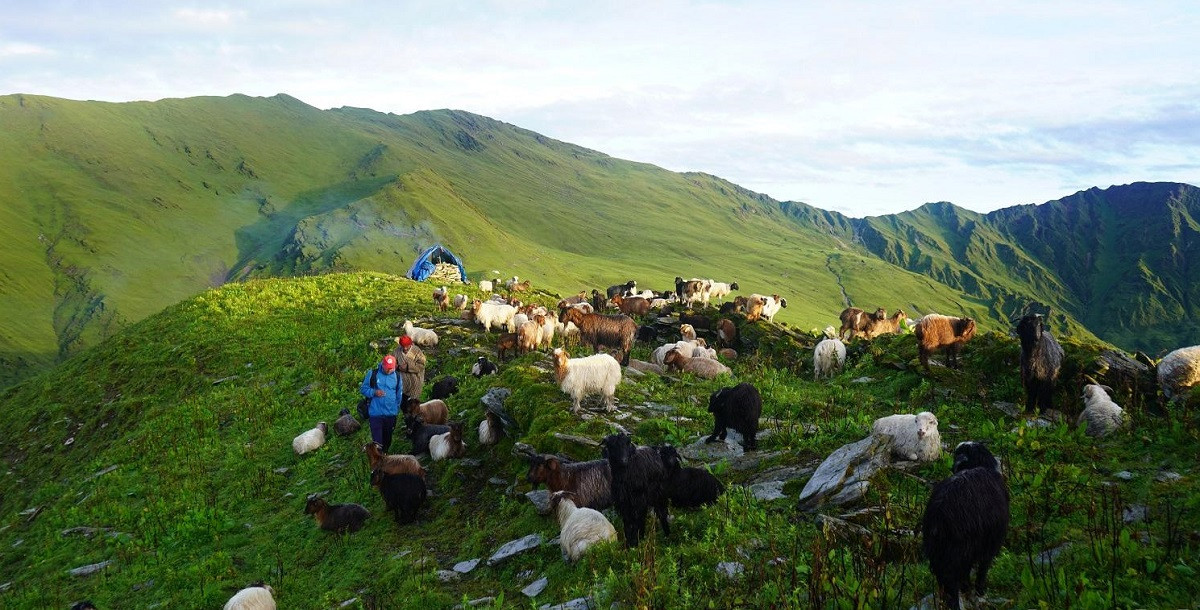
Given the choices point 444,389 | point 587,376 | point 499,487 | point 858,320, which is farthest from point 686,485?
point 858,320

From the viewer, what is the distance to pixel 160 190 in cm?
18500

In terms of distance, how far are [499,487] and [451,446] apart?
2.18m

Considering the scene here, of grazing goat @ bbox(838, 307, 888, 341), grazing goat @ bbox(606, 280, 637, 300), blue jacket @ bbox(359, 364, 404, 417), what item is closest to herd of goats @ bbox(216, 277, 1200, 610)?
blue jacket @ bbox(359, 364, 404, 417)

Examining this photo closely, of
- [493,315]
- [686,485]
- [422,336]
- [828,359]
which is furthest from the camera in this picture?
[493,315]

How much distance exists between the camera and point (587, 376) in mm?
12945

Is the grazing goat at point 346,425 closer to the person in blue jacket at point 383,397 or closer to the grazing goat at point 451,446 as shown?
the person in blue jacket at point 383,397

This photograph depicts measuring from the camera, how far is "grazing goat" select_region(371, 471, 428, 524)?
10836 millimetres

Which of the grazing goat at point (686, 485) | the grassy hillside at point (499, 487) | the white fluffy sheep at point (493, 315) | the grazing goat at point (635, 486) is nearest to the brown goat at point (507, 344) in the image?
the grassy hillside at point (499, 487)

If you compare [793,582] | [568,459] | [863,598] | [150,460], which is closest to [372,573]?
[568,459]

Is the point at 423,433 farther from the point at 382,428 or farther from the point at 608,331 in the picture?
the point at 608,331

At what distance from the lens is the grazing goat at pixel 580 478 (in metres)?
9.21

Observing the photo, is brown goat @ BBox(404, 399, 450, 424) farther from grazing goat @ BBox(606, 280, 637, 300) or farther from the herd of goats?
grazing goat @ BBox(606, 280, 637, 300)

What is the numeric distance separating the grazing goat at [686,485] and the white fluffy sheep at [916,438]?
2.52m

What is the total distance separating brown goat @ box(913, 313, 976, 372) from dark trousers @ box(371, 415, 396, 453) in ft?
43.8
